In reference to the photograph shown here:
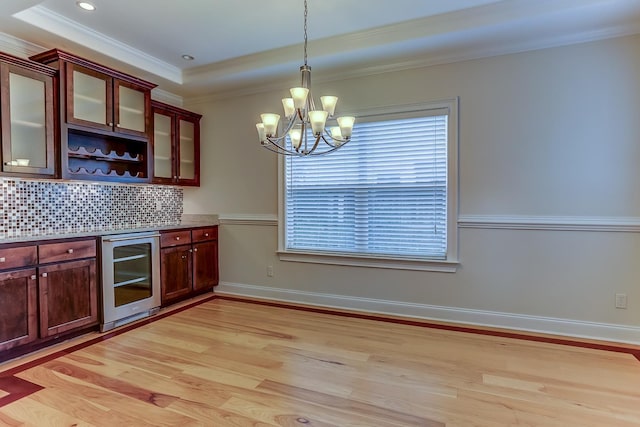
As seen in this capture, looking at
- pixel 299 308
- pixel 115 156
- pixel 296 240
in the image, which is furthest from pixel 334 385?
pixel 115 156

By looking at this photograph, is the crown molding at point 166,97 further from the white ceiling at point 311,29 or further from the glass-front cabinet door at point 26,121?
the glass-front cabinet door at point 26,121

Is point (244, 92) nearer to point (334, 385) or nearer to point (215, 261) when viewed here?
point (215, 261)

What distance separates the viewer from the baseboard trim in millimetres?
2986

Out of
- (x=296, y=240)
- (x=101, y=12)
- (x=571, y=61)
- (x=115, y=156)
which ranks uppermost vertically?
(x=101, y=12)

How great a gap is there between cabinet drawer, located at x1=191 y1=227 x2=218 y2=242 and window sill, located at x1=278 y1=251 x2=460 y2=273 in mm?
930

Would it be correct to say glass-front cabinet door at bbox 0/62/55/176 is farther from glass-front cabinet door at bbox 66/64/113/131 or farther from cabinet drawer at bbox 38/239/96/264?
cabinet drawer at bbox 38/239/96/264

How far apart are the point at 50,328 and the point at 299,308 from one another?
219 centimetres

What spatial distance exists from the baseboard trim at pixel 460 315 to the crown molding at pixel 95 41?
2.60m

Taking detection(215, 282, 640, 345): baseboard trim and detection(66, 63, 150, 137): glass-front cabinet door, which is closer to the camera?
detection(215, 282, 640, 345): baseboard trim

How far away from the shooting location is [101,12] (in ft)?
9.38

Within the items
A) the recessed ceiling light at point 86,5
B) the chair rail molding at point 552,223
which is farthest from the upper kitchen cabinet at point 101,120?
the chair rail molding at point 552,223

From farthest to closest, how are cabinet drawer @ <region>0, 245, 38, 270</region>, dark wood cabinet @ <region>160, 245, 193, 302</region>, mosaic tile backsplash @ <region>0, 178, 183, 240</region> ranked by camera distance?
dark wood cabinet @ <region>160, 245, 193, 302</region>
mosaic tile backsplash @ <region>0, 178, 183, 240</region>
cabinet drawer @ <region>0, 245, 38, 270</region>

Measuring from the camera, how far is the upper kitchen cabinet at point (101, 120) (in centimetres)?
306

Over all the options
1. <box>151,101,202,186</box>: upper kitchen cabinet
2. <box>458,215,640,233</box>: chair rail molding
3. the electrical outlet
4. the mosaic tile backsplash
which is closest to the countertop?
the mosaic tile backsplash
